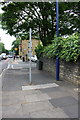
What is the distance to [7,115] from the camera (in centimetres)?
412

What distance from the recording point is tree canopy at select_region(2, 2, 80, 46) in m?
13.6

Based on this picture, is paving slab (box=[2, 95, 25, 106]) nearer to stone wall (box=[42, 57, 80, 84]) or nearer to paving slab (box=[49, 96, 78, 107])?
paving slab (box=[49, 96, 78, 107])

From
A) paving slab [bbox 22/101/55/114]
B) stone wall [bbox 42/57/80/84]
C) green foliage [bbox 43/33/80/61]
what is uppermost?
→ green foliage [bbox 43/33/80/61]

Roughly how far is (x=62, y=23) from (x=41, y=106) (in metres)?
11.0

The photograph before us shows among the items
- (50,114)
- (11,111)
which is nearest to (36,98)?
(11,111)

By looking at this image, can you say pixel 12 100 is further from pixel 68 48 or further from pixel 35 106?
pixel 68 48

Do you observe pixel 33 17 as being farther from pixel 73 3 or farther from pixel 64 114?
pixel 64 114

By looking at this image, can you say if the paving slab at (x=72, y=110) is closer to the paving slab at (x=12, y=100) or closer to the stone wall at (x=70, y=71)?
the paving slab at (x=12, y=100)

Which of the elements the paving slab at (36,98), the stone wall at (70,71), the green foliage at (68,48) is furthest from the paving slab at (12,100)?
the green foliage at (68,48)

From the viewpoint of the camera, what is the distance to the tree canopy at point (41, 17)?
13.6 metres

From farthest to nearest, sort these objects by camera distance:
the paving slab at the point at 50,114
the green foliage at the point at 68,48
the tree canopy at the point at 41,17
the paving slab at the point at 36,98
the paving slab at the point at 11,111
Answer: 1. the tree canopy at the point at 41,17
2. the green foliage at the point at 68,48
3. the paving slab at the point at 36,98
4. the paving slab at the point at 11,111
5. the paving slab at the point at 50,114

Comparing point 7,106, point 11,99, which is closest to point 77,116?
point 7,106

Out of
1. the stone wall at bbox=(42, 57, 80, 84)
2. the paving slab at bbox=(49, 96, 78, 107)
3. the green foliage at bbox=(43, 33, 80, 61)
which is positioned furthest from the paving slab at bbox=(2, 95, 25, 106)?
the green foliage at bbox=(43, 33, 80, 61)

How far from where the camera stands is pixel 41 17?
49.6 feet
